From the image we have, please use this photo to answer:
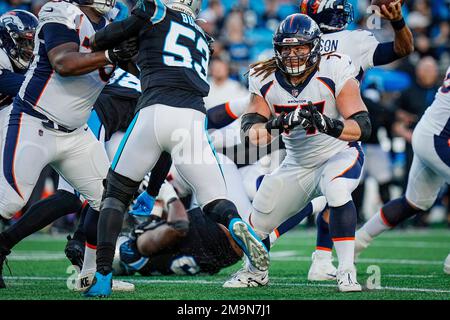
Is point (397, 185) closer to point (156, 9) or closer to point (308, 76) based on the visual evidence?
point (308, 76)

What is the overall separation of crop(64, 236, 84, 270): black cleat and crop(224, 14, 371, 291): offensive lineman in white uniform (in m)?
1.19

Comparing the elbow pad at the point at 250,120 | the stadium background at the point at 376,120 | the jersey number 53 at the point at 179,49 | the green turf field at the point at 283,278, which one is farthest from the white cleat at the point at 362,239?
the jersey number 53 at the point at 179,49

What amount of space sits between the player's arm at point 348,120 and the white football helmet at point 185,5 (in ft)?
3.06

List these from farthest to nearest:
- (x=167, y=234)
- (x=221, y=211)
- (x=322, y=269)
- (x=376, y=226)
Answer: (x=376, y=226), (x=167, y=234), (x=322, y=269), (x=221, y=211)

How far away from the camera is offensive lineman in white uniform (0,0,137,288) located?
493 centimetres

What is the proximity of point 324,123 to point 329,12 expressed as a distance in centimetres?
163

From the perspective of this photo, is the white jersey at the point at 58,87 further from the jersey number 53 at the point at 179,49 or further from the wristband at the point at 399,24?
the wristband at the point at 399,24

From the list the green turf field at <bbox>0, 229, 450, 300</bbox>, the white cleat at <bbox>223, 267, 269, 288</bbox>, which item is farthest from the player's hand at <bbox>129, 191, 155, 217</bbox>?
the white cleat at <bbox>223, 267, 269, 288</bbox>

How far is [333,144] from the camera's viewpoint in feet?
17.7

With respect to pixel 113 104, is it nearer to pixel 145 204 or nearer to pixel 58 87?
pixel 58 87

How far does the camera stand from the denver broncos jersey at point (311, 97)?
510 cm

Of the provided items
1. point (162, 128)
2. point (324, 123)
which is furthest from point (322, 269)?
point (162, 128)

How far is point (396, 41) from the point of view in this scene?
18.5ft
